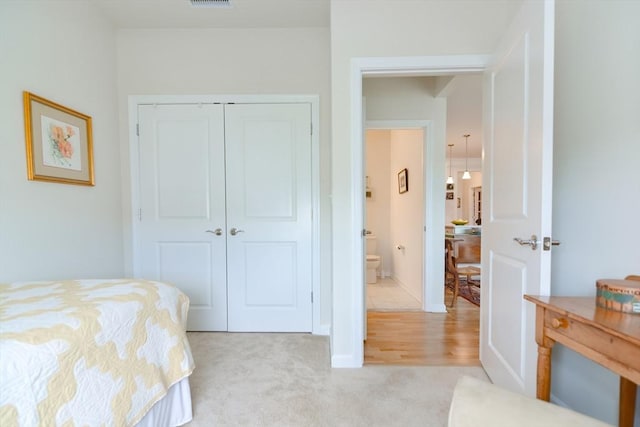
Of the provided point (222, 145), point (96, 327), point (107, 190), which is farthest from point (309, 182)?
point (96, 327)

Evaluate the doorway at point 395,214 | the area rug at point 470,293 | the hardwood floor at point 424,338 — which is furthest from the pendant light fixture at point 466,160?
the hardwood floor at point 424,338

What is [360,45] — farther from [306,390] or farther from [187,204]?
[306,390]

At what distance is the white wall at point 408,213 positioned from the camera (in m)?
3.42

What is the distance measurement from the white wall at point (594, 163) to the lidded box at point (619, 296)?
347 millimetres

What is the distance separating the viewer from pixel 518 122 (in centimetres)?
146

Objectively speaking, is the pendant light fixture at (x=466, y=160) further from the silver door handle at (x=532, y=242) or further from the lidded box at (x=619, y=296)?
the lidded box at (x=619, y=296)

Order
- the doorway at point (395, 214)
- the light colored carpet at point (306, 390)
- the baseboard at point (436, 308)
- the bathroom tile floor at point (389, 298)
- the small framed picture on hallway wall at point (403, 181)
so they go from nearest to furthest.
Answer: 1. the light colored carpet at point (306, 390)
2. the baseboard at point (436, 308)
3. the bathroom tile floor at point (389, 298)
4. the doorway at point (395, 214)
5. the small framed picture on hallway wall at point (403, 181)

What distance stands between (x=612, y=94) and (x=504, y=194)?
0.59m

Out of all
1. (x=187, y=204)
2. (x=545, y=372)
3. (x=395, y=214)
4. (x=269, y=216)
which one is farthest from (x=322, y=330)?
(x=395, y=214)

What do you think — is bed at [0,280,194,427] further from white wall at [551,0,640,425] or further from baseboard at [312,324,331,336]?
white wall at [551,0,640,425]

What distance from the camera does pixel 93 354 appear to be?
97cm

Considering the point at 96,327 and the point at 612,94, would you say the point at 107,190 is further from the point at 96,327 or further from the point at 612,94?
the point at 612,94

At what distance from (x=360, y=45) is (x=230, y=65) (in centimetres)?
119

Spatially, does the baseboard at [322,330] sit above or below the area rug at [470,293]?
above
